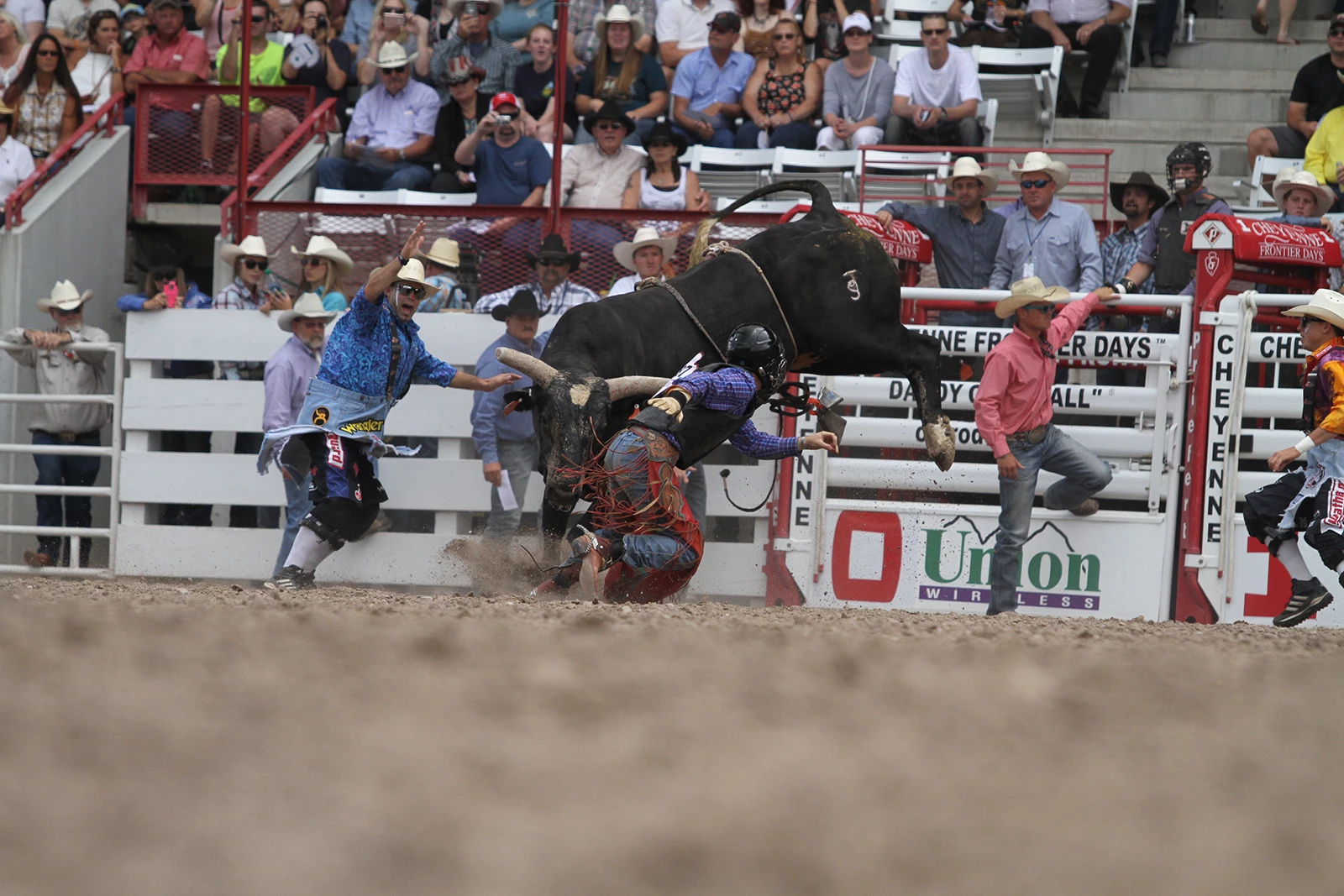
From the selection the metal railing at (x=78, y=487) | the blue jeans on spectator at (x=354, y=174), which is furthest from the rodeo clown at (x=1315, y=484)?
the metal railing at (x=78, y=487)

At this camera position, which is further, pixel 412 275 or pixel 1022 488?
pixel 1022 488

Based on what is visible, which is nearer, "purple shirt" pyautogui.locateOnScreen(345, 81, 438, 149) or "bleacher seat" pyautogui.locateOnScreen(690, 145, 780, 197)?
"bleacher seat" pyautogui.locateOnScreen(690, 145, 780, 197)

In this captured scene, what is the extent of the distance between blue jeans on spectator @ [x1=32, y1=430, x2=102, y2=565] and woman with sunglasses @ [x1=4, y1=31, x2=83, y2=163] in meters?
2.77

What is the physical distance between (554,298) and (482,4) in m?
3.28

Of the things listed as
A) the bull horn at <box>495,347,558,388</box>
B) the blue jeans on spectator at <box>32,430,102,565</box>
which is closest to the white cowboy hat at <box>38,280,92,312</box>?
the blue jeans on spectator at <box>32,430,102,565</box>

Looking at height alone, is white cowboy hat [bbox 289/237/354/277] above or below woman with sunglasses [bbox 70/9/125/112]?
below

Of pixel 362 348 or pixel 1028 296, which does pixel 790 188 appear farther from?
pixel 362 348

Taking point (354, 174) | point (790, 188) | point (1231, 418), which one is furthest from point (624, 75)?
point (1231, 418)

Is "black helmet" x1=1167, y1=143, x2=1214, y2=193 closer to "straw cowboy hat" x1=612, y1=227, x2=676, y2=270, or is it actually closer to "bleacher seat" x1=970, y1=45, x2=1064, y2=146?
"bleacher seat" x1=970, y1=45, x2=1064, y2=146

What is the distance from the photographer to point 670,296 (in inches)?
273

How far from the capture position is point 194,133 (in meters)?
10.3

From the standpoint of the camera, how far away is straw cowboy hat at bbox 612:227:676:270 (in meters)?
8.22

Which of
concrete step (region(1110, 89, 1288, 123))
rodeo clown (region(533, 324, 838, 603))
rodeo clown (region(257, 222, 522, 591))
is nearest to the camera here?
rodeo clown (region(533, 324, 838, 603))

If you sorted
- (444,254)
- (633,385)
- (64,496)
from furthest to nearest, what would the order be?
(64,496) → (444,254) → (633,385)
